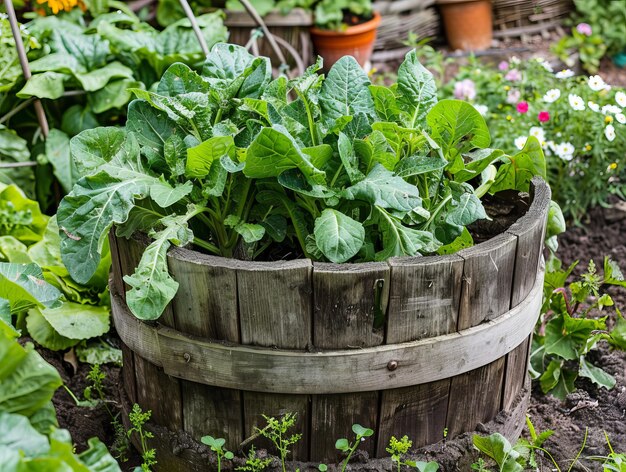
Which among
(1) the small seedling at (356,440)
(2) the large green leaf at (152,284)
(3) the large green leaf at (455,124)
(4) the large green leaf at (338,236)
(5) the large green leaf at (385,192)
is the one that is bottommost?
(1) the small seedling at (356,440)

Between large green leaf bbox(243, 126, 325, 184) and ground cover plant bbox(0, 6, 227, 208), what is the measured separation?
5.74ft

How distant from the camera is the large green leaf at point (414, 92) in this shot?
2266mm

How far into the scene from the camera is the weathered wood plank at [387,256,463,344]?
195 centimetres

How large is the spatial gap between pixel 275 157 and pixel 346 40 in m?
3.53

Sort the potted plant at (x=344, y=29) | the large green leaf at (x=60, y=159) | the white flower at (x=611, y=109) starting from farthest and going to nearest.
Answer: the potted plant at (x=344, y=29) → the white flower at (x=611, y=109) → the large green leaf at (x=60, y=159)

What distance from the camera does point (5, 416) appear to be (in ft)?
5.35

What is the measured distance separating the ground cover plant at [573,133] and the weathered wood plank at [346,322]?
6.02 feet

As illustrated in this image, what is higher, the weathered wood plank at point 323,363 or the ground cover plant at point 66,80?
the ground cover plant at point 66,80

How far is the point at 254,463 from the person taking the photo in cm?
209

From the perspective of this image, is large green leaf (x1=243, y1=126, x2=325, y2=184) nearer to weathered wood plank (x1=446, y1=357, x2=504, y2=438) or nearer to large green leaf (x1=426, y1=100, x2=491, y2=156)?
large green leaf (x1=426, y1=100, x2=491, y2=156)

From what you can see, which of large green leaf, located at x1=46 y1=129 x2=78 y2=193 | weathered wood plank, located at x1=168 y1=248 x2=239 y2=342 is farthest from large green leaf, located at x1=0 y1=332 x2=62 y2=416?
large green leaf, located at x1=46 y1=129 x2=78 y2=193

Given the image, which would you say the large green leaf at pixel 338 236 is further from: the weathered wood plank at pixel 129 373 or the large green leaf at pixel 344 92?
the weathered wood plank at pixel 129 373

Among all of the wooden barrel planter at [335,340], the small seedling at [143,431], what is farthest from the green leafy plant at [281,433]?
the small seedling at [143,431]

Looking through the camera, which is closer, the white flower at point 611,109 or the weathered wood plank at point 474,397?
the weathered wood plank at point 474,397
